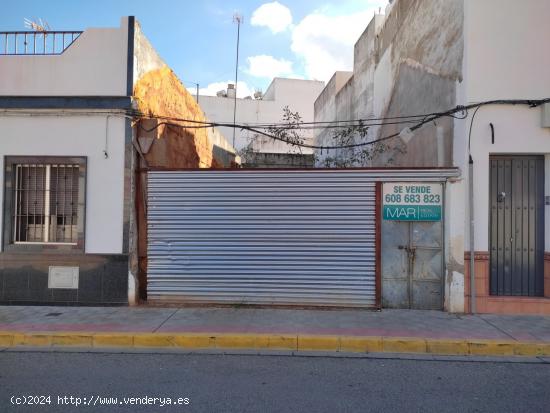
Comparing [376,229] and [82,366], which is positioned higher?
[376,229]

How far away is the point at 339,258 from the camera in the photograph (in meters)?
7.73

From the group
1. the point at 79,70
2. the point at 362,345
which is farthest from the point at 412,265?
the point at 79,70

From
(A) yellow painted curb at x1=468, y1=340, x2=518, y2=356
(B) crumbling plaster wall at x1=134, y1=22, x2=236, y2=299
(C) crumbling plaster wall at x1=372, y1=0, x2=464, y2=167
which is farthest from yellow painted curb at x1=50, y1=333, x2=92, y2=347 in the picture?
(C) crumbling plaster wall at x1=372, y1=0, x2=464, y2=167

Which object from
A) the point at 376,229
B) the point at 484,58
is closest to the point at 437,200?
the point at 376,229

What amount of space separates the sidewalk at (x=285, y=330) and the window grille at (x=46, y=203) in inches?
56.2

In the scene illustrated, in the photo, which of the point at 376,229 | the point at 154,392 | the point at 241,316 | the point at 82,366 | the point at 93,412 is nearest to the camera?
the point at 93,412

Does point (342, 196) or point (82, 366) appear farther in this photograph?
point (342, 196)

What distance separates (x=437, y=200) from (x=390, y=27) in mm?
6677

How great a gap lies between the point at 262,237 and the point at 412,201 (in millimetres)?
2783

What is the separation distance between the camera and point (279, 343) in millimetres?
5984

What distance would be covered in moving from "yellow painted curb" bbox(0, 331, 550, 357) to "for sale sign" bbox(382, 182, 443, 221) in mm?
2394

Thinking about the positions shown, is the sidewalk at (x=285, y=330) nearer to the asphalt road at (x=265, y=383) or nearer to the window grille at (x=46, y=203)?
the asphalt road at (x=265, y=383)

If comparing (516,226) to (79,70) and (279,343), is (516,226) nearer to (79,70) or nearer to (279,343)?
(279,343)

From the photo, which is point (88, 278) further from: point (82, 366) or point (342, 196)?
point (342, 196)
